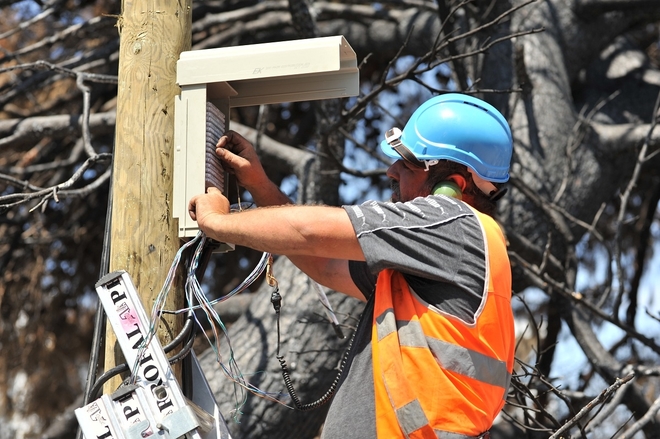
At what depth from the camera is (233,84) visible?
9.18ft

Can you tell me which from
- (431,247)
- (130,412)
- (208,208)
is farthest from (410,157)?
(130,412)

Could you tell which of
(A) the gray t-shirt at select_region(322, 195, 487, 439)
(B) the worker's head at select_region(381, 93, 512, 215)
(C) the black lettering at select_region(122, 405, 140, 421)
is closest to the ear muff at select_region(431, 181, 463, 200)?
(B) the worker's head at select_region(381, 93, 512, 215)

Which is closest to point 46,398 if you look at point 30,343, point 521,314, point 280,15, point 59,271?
point 30,343

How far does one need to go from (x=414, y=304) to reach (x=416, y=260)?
14 centimetres

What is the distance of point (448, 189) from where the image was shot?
2.67 meters

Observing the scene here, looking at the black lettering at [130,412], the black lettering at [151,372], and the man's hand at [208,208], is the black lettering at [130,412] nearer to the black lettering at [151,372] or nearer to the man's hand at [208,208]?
the black lettering at [151,372]

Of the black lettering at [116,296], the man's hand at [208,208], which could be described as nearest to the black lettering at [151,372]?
the black lettering at [116,296]

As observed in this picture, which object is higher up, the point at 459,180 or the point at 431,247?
the point at 459,180

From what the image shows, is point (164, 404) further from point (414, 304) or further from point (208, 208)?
point (414, 304)

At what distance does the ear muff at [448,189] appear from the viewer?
2.66 m

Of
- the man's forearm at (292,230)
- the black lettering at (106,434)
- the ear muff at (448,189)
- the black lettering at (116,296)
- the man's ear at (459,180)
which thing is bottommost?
the black lettering at (106,434)

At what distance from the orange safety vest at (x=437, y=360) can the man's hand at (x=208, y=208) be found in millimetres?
519

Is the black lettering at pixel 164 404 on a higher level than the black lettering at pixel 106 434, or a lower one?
higher

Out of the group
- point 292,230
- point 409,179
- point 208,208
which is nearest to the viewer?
point 292,230
